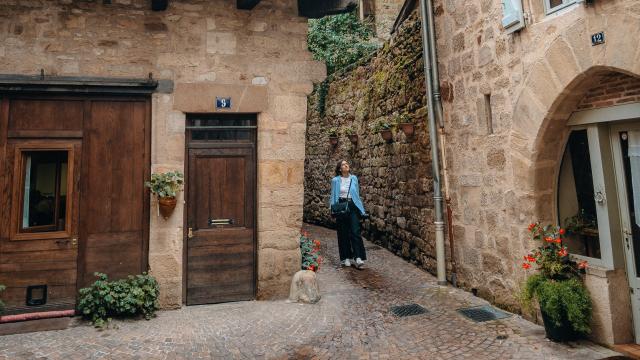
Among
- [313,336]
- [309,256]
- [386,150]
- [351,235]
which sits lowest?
[313,336]

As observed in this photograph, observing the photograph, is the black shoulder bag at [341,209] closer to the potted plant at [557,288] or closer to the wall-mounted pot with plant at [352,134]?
the potted plant at [557,288]

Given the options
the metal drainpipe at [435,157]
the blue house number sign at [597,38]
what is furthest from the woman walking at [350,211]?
the blue house number sign at [597,38]

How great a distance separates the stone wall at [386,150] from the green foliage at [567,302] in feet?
7.74

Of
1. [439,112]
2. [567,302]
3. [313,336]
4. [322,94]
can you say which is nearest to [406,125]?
[439,112]

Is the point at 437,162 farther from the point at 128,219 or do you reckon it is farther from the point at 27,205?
the point at 27,205

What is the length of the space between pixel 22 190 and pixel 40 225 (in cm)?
44

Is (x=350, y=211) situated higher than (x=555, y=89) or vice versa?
(x=555, y=89)

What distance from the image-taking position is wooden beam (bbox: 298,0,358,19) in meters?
5.01

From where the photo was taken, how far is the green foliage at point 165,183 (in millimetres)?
4383

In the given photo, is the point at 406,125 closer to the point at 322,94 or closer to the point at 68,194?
the point at 68,194

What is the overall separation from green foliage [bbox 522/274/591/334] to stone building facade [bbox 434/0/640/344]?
0.40 feet

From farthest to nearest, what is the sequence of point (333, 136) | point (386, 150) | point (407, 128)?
point (333, 136) → point (386, 150) → point (407, 128)

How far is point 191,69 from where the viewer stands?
4.68 m

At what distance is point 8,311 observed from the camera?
414 centimetres
